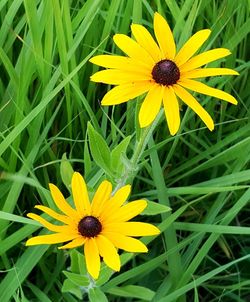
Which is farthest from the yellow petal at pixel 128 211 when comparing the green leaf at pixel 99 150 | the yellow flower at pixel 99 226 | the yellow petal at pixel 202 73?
the yellow petal at pixel 202 73

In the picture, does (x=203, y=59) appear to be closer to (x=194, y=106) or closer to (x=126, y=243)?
(x=194, y=106)

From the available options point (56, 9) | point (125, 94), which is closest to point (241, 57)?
point (56, 9)

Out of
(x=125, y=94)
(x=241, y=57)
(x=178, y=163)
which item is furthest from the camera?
(x=241, y=57)

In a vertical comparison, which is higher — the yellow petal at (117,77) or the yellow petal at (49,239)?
the yellow petal at (117,77)

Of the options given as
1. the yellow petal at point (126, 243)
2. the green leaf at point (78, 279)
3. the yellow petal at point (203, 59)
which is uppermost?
the yellow petal at point (203, 59)

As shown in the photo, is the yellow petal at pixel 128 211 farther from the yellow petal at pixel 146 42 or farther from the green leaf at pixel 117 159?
the yellow petal at pixel 146 42

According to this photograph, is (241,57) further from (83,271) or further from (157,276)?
(83,271)

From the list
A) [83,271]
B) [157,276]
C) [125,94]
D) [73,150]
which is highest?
[125,94]
